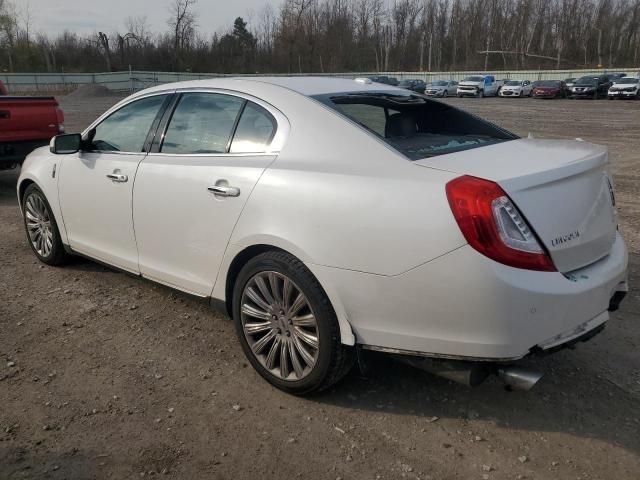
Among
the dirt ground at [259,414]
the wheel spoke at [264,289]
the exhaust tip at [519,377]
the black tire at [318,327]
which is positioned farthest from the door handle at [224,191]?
the exhaust tip at [519,377]

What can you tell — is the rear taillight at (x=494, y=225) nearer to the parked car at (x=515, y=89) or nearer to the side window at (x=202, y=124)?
the side window at (x=202, y=124)

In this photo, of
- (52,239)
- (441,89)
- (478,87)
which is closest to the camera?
(52,239)

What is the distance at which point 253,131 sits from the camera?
3244 mm

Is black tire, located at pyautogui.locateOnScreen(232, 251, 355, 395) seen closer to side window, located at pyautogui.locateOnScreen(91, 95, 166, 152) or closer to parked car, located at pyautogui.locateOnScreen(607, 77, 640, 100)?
side window, located at pyautogui.locateOnScreen(91, 95, 166, 152)

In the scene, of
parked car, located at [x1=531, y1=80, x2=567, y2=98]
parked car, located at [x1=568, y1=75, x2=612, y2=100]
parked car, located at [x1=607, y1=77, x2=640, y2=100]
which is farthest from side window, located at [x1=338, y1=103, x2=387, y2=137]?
parked car, located at [x1=568, y1=75, x2=612, y2=100]

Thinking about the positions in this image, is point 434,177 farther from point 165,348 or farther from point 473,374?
point 165,348

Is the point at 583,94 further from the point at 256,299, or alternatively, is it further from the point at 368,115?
the point at 256,299

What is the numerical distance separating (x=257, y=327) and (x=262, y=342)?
89 millimetres

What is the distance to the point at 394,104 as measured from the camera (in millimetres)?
3596

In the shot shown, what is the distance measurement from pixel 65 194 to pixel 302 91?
7.90 ft

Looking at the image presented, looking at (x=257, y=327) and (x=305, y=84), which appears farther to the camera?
(x=305, y=84)

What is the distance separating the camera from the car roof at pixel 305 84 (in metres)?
3.31

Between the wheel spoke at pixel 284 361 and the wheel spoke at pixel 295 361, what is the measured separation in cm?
4

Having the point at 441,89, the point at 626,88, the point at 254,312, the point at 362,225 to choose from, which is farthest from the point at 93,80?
the point at 362,225
